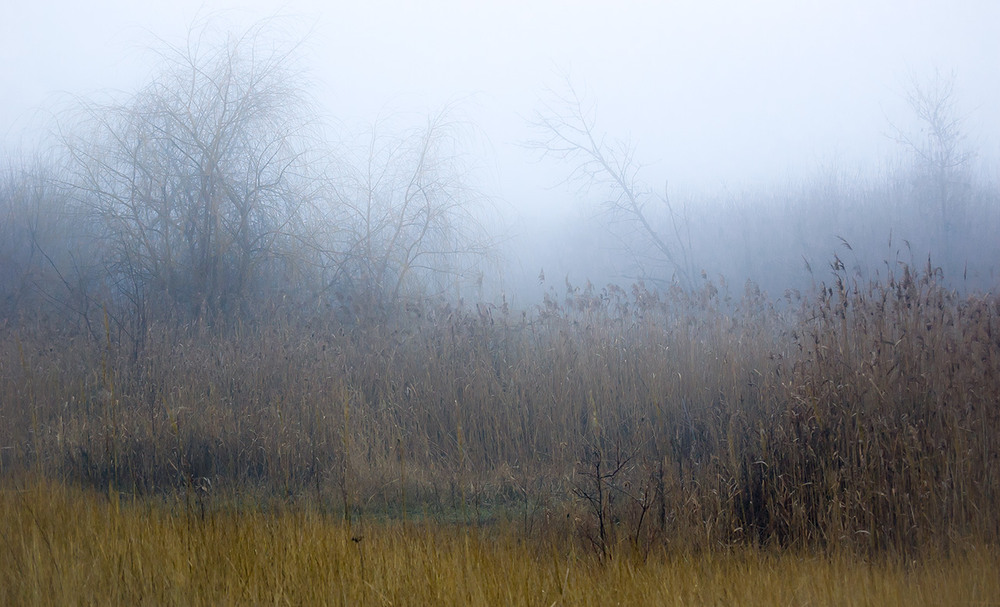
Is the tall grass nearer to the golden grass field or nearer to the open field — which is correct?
the open field

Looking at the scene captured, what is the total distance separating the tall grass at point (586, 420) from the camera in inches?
141

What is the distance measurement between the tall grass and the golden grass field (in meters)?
0.33

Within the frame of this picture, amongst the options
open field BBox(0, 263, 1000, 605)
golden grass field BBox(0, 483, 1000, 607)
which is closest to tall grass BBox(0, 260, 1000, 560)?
open field BBox(0, 263, 1000, 605)

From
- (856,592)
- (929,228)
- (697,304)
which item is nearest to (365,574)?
(856,592)

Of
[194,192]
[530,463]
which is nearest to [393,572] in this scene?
[530,463]

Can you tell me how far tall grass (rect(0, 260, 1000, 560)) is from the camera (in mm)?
3592

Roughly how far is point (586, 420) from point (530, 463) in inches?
28.6

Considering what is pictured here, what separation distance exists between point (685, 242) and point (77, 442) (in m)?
12.9

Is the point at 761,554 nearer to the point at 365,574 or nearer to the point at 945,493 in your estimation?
the point at 945,493

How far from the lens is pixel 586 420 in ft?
18.5

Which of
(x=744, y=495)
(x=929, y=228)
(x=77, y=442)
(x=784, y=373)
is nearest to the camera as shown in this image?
(x=744, y=495)

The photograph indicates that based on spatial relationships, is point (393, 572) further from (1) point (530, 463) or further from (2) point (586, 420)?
(2) point (586, 420)

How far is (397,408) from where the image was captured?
5.97m

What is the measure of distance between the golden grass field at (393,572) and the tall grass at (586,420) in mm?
325
